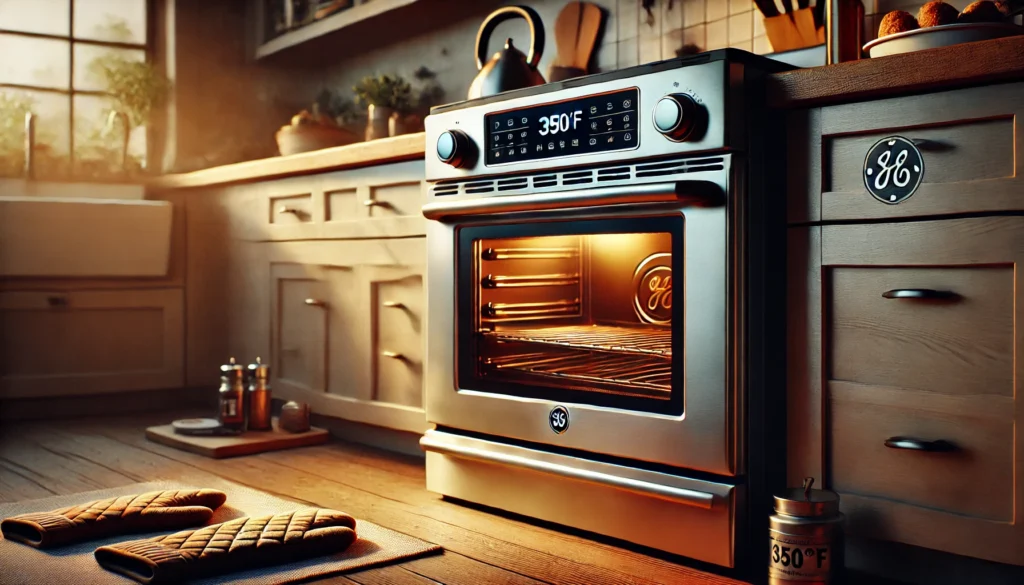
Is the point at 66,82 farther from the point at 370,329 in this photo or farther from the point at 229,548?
the point at 229,548

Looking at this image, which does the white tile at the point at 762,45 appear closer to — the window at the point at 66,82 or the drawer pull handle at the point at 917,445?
the drawer pull handle at the point at 917,445

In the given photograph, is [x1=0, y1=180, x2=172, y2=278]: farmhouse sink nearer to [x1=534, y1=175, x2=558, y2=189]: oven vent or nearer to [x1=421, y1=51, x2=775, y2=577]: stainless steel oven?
[x1=421, y1=51, x2=775, y2=577]: stainless steel oven

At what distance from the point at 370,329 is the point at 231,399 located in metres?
0.46

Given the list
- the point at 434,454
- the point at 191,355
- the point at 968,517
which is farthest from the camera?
the point at 191,355

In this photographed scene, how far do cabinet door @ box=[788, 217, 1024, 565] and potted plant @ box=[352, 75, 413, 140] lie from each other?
1.84m

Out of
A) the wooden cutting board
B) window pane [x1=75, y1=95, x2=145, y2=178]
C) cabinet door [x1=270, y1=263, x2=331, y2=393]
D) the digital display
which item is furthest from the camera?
window pane [x1=75, y1=95, x2=145, y2=178]

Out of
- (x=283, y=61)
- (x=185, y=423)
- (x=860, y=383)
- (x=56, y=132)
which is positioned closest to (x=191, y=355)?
(x=185, y=423)

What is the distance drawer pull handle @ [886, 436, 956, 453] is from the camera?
138 centimetres

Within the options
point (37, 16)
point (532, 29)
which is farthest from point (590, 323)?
point (37, 16)

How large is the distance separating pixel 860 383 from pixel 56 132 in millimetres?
3170

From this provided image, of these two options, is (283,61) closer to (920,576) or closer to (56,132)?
(56,132)

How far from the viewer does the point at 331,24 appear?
11.1 feet

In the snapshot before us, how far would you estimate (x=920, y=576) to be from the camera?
4.76 feet

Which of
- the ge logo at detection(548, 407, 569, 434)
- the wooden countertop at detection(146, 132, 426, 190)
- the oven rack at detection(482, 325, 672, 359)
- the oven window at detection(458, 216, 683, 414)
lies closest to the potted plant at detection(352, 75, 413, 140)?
the wooden countertop at detection(146, 132, 426, 190)
